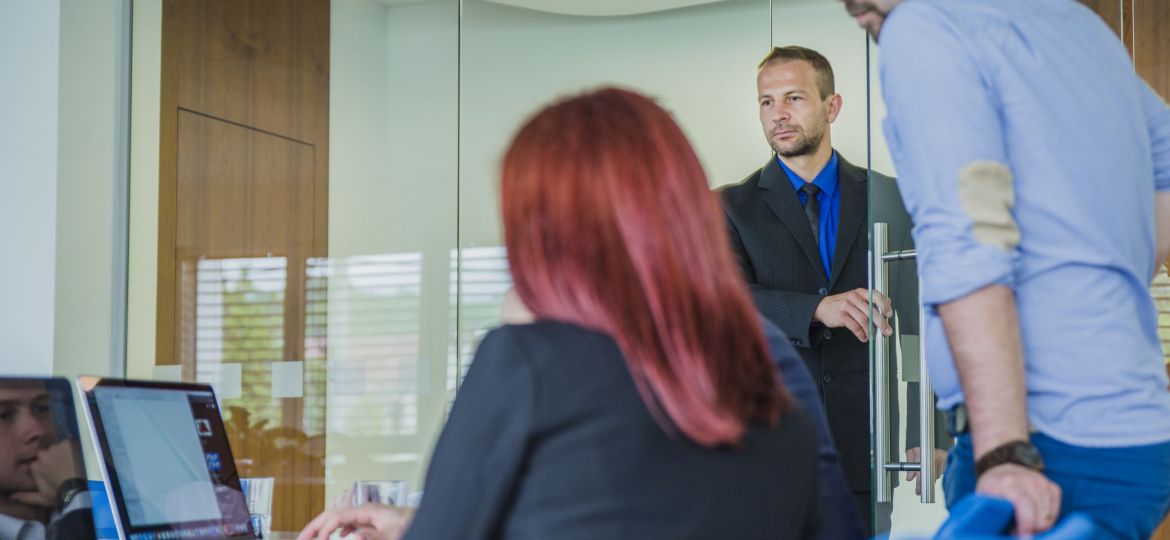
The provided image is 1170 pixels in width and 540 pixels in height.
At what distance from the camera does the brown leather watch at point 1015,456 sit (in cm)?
114

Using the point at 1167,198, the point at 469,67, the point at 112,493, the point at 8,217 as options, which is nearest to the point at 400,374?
the point at 469,67

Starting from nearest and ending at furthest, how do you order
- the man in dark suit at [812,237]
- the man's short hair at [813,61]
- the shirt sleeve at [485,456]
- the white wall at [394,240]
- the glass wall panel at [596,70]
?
the shirt sleeve at [485,456], the man in dark suit at [812,237], the man's short hair at [813,61], the glass wall panel at [596,70], the white wall at [394,240]

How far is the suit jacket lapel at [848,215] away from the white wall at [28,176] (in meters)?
2.26

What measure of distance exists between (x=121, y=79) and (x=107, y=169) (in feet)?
1.01

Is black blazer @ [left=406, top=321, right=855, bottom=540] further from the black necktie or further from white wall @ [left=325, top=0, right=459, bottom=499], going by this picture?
white wall @ [left=325, top=0, right=459, bottom=499]

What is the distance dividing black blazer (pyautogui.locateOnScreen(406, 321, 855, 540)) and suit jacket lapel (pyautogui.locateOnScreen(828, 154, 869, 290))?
2422mm

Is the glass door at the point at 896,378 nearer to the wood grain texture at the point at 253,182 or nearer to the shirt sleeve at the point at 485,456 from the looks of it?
the shirt sleeve at the point at 485,456

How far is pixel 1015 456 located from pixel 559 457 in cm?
45

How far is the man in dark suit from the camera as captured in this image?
10.3 feet

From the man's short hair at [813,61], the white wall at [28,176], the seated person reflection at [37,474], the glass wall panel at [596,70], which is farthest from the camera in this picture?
the glass wall panel at [596,70]

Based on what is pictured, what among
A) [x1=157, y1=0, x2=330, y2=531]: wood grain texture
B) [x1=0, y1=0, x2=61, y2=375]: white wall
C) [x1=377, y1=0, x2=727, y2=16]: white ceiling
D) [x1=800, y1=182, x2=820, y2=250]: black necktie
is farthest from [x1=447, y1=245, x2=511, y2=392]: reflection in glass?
[x1=0, y1=0, x2=61, y2=375]: white wall

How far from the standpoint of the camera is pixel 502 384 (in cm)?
98

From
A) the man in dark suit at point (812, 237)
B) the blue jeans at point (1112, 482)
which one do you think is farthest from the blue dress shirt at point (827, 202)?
the blue jeans at point (1112, 482)

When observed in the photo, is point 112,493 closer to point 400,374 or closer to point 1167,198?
point 1167,198
